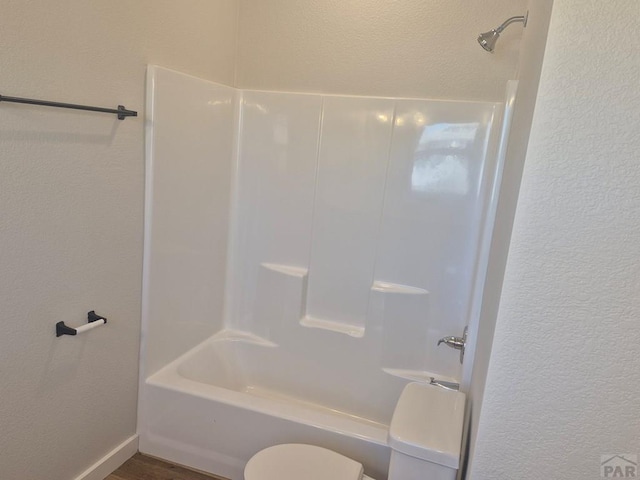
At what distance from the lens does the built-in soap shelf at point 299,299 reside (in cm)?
234

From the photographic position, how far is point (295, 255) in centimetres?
252

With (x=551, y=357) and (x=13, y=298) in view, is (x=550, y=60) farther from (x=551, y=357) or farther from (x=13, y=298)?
(x=13, y=298)

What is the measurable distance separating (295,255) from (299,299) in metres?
0.25

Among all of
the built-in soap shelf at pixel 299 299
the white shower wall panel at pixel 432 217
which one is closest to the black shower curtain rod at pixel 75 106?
the built-in soap shelf at pixel 299 299

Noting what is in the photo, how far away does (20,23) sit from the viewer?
1.34 metres

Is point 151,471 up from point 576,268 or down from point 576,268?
down

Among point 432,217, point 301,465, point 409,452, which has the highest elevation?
point 432,217

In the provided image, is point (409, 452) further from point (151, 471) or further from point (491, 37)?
point (491, 37)

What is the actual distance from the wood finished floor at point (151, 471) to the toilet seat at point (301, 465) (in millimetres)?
534

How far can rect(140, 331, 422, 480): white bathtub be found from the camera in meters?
1.81

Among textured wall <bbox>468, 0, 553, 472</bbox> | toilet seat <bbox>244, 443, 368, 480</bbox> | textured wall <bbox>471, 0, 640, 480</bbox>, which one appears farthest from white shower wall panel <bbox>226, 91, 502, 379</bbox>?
textured wall <bbox>471, 0, 640, 480</bbox>

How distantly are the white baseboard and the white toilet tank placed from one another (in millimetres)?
1250

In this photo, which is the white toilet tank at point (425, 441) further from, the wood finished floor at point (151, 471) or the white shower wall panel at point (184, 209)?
the white shower wall panel at point (184, 209)

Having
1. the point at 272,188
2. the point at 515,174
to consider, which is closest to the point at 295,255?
the point at 272,188
